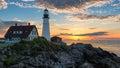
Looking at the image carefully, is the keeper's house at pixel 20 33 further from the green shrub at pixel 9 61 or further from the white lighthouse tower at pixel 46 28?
the green shrub at pixel 9 61

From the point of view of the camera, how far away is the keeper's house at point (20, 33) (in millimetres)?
63625

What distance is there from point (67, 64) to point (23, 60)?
6.37 metres

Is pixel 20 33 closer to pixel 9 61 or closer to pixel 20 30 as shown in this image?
pixel 20 30

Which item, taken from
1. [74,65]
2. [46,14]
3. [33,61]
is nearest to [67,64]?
[74,65]

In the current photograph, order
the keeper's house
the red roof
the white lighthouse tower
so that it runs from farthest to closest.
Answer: the red roof, the keeper's house, the white lighthouse tower

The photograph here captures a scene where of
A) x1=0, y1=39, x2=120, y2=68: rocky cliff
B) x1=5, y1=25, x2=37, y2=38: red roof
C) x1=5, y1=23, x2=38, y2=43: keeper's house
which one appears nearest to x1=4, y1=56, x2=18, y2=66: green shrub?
x1=0, y1=39, x2=120, y2=68: rocky cliff

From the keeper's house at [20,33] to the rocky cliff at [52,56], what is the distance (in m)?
23.9

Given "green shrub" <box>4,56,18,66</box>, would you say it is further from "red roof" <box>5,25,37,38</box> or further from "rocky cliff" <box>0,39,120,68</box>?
"red roof" <box>5,25,37,38</box>

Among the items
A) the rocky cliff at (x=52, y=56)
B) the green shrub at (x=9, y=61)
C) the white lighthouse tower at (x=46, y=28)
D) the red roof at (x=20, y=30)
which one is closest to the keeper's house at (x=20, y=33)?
the red roof at (x=20, y=30)

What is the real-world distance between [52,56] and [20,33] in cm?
3097

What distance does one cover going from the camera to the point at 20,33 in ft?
212

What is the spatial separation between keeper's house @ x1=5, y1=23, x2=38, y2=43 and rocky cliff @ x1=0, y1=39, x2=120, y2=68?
23.9 meters

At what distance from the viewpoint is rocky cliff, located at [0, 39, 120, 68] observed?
32.2 meters

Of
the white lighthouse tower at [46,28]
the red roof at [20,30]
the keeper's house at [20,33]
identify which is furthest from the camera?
the red roof at [20,30]
